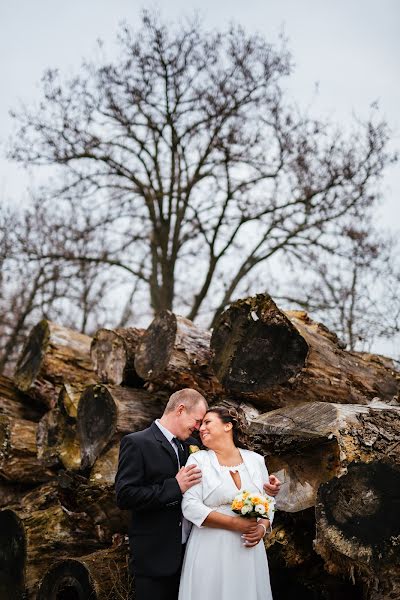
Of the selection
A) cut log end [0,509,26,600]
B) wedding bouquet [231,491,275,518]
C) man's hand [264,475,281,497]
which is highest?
man's hand [264,475,281,497]

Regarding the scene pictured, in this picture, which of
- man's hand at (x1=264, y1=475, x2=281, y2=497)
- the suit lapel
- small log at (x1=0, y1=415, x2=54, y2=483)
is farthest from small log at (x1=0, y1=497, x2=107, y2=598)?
man's hand at (x1=264, y1=475, x2=281, y2=497)

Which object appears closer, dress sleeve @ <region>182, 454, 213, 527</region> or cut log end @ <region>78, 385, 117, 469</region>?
dress sleeve @ <region>182, 454, 213, 527</region>

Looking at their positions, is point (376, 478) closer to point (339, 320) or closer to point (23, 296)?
point (339, 320)

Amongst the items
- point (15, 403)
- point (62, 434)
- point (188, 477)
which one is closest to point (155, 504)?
point (188, 477)

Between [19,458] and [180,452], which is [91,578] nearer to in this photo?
[180,452]

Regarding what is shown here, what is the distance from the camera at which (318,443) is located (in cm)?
370

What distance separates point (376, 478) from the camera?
10.6 ft

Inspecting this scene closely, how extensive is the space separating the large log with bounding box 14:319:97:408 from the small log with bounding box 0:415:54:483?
1.79 ft

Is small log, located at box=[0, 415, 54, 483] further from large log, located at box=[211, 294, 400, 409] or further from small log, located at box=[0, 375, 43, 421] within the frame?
large log, located at box=[211, 294, 400, 409]

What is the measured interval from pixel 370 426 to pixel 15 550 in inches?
140

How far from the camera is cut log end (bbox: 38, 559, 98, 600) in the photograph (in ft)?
13.7

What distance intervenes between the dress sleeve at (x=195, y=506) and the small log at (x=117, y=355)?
8.86 feet

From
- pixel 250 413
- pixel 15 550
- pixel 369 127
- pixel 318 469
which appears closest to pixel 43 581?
pixel 15 550

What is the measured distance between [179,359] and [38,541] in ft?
7.13
